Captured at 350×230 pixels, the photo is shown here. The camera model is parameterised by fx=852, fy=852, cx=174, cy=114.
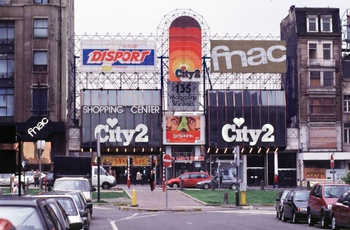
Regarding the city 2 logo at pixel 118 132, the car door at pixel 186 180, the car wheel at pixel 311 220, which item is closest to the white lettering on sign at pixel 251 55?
the city 2 logo at pixel 118 132

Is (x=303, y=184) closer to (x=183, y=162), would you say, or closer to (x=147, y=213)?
(x=183, y=162)

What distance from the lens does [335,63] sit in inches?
3300

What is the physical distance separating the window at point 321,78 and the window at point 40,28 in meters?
26.1

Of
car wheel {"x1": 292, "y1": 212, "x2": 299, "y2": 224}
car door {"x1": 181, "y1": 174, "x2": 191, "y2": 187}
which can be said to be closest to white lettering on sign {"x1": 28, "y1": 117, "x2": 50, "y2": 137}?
car door {"x1": 181, "y1": 174, "x2": 191, "y2": 187}

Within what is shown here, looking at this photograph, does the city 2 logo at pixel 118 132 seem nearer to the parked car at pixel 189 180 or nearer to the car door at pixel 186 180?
the parked car at pixel 189 180

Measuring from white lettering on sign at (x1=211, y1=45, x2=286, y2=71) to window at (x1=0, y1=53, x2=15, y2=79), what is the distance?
18952mm

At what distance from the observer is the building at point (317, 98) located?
273ft

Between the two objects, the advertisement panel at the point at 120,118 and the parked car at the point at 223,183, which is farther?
the advertisement panel at the point at 120,118

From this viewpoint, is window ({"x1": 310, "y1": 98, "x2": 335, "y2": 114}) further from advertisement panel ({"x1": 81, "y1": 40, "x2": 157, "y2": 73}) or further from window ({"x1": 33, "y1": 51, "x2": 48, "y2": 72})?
window ({"x1": 33, "y1": 51, "x2": 48, "y2": 72})

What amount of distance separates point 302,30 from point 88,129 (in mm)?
23221

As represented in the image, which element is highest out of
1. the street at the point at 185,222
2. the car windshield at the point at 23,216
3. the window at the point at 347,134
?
the window at the point at 347,134

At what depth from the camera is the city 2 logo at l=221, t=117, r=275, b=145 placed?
83438mm

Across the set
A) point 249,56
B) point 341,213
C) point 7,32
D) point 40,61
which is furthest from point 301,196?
point 7,32

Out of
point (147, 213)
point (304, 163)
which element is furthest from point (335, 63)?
point (147, 213)
